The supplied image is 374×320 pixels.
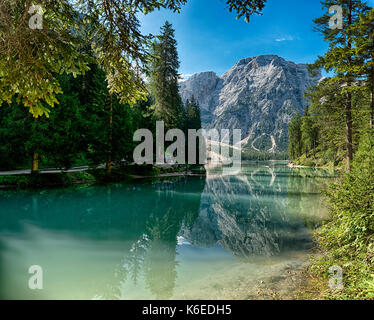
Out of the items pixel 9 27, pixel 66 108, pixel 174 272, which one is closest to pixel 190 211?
pixel 174 272

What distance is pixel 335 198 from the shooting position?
7531mm

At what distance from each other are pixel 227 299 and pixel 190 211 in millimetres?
10275

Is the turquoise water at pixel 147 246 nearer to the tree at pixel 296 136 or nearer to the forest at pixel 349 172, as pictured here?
the forest at pixel 349 172

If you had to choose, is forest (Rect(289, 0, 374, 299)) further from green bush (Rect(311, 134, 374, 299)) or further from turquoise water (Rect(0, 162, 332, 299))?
turquoise water (Rect(0, 162, 332, 299))

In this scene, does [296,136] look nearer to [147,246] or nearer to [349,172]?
[349,172]

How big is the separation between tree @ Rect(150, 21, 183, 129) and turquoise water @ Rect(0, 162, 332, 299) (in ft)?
54.2

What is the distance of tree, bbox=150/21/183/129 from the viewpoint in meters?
29.1

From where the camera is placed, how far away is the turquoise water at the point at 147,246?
5574 millimetres

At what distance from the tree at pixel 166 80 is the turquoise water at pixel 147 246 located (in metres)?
→ 16.5

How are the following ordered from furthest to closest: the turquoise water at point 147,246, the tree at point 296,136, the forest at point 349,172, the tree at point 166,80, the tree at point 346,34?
1. the tree at point 296,136
2. the tree at point 166,80
3. the tree at point 346,34
4. the turquoise water at point 147,246
5. the forest at point 349,172

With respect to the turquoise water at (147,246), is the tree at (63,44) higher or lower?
higher

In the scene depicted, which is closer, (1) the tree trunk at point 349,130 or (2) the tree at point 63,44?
(2) the tree at point 63,44

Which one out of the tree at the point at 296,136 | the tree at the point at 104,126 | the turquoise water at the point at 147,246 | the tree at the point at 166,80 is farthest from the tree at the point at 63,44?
the tree at the point at 296,136
